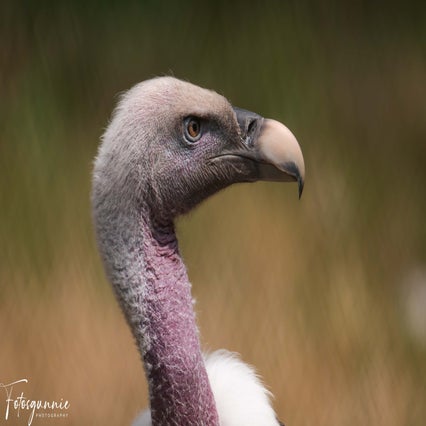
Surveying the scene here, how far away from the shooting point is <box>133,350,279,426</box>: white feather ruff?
196 centimetres

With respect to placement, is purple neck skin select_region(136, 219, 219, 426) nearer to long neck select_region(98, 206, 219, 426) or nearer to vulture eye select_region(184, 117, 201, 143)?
long neck select_region(98, 206, 219, 426)

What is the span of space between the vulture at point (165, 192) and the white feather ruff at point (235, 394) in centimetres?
8

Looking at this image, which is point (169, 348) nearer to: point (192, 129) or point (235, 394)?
point (235, 394)

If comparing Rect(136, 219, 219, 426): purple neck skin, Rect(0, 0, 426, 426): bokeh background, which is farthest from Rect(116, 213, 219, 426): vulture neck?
Rect(0, 0, 426, 426): bokeh background

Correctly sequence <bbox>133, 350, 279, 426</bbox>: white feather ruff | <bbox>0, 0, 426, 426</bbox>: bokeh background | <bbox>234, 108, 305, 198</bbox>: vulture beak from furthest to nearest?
<bbox>0, 0, 426, 426</bbox>: bokeh background
<bbox>133, 350, 279, 426</bbox>: white feather ruff
<bbox>234, 108, 305, 198</bbox>: vulture beak

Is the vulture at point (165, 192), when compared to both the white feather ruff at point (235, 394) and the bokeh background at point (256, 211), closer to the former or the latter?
the white feather ruff at point (235, 394)

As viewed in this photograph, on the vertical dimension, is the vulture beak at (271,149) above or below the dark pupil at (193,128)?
below

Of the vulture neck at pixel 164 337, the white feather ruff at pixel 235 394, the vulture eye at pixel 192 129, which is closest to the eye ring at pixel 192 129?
the vulture eye at pixel 192 129

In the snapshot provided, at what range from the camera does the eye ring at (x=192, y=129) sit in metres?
1.87

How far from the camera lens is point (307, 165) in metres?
3.02

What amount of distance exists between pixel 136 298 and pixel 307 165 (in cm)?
131

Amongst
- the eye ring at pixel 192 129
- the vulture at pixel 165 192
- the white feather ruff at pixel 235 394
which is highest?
the eye ring at pixel 192 129

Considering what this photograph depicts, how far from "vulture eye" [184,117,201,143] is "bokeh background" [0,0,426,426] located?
42.7 inches

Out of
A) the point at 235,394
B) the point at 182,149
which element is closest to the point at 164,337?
the point at 235,394
